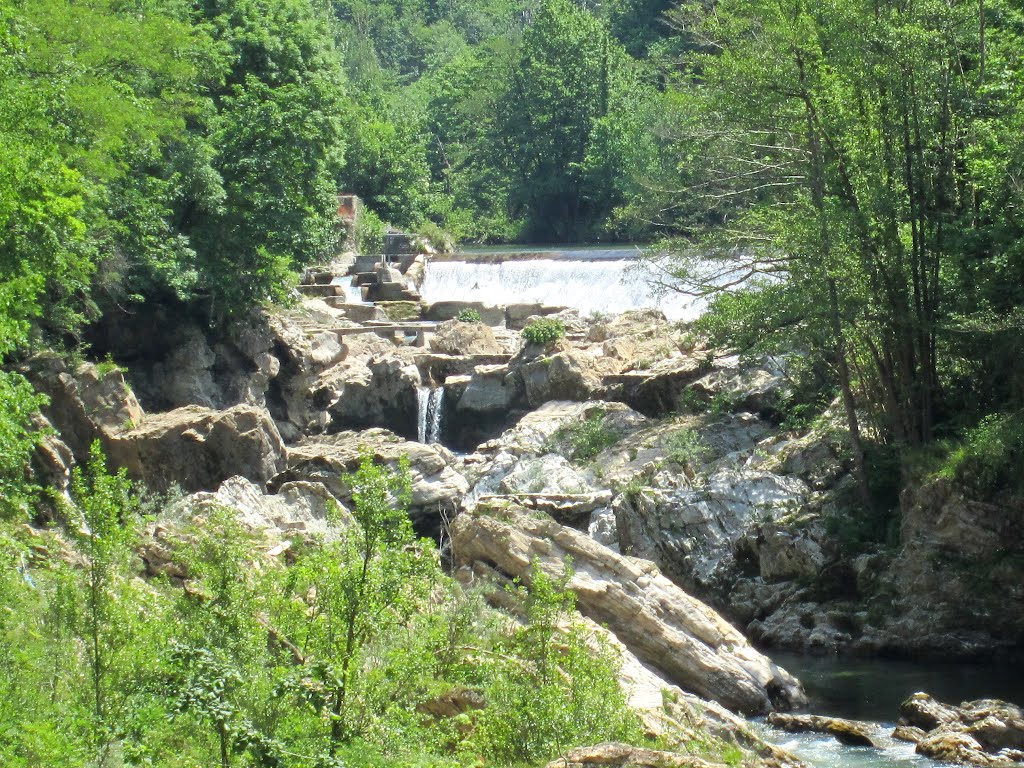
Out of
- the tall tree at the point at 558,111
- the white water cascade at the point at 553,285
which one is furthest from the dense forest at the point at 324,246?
the tall tree at the point at 558,111

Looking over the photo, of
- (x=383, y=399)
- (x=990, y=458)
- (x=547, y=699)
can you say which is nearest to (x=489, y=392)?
(x=383, y=399)

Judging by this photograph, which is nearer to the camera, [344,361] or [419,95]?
[344,361]

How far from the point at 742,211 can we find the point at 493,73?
41.4 metres

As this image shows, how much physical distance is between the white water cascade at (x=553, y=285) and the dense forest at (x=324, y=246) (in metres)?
5.57

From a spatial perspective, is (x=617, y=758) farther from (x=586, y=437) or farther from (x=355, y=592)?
(x=586, y=437)

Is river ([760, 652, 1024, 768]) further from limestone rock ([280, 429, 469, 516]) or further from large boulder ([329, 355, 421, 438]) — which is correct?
large boulder ([329, 355, 421, 438])

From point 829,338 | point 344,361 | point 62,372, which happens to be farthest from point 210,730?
point 344,361

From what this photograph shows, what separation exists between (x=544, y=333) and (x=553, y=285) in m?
11.3

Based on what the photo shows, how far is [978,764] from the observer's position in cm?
1248

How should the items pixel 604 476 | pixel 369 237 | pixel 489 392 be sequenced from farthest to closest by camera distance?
pixel 369 237 < pixel 489 392 < pixel 604 476

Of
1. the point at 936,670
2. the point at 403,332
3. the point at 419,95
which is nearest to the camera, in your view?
the point at 936,670

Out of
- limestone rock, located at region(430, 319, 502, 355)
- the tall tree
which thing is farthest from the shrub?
the tall tree

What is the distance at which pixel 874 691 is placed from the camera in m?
15.9

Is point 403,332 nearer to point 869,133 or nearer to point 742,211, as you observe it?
point 742,211
